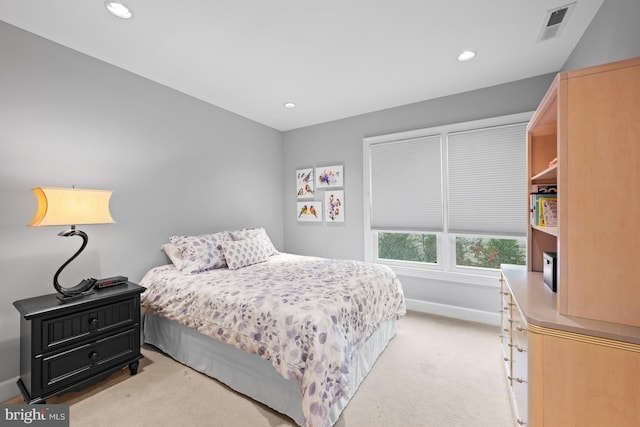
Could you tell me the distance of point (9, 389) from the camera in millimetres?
1963

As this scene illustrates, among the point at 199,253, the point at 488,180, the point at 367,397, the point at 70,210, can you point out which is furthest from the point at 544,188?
the point at 70,210

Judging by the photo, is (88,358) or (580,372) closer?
(580,372)

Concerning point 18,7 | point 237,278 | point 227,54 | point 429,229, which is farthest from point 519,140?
point 18,7

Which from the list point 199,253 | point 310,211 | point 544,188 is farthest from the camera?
point 310,211

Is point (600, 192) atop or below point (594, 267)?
atop

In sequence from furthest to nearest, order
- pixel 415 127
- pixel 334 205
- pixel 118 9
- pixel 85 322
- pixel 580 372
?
1. pixel 334 205
2. pixel 415 127
3. pixel 85 322
4. pixel 118 9
5. pixel 580 372

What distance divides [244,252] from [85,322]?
144cm

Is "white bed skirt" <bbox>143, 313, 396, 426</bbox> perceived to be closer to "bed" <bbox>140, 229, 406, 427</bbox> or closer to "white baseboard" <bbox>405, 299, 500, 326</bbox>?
"bed" <bbox>140, 229, 406, 427</bbox>

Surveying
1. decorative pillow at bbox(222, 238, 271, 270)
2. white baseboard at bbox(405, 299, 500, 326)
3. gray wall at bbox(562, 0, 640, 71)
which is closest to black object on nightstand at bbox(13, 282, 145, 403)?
decorative pillow at bbox(222, 238, 271, 270)

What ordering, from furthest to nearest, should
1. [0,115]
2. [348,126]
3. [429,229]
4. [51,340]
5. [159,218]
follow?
[348,126]
[429,229]
[159,218]
[0,115]
[51,340]

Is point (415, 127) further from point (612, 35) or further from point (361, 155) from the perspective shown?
point (612, 35)

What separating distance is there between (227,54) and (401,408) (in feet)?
10.2

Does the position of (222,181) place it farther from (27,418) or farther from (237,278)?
(27,418)

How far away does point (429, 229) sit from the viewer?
3.50 meters
